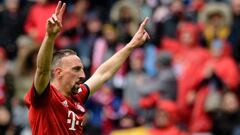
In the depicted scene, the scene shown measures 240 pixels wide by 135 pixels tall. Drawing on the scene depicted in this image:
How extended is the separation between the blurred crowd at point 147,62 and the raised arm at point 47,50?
5.17 m

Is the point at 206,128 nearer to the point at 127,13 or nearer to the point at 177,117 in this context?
the point at 177,117

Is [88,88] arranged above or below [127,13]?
below

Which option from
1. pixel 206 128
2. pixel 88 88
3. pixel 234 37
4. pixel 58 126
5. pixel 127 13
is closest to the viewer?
pixel 58 126

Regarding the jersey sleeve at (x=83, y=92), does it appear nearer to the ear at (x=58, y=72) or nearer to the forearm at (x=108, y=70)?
the forearm at (x=108, y=70)

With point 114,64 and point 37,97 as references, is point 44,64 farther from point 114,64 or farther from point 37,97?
point 114,64

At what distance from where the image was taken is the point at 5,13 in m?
16.8

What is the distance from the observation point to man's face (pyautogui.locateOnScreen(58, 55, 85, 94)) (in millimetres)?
8688

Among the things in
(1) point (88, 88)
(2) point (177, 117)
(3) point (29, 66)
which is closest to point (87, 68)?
(3) point (29, 66)

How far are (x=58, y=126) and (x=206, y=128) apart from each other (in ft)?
18.2

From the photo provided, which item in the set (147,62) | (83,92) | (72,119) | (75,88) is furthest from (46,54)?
(147,62)

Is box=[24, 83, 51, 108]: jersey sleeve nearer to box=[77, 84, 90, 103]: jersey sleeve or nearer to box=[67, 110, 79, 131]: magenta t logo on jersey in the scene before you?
box=[67, 110, 79, 131]: magenta t logo on jersey

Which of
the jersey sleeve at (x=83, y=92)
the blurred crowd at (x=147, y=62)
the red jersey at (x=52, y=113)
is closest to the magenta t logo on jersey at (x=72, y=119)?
the red jersey at (x=52, y=113)

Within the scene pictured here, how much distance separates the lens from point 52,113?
862 cm

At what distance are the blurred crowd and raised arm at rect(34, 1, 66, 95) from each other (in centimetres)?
517
